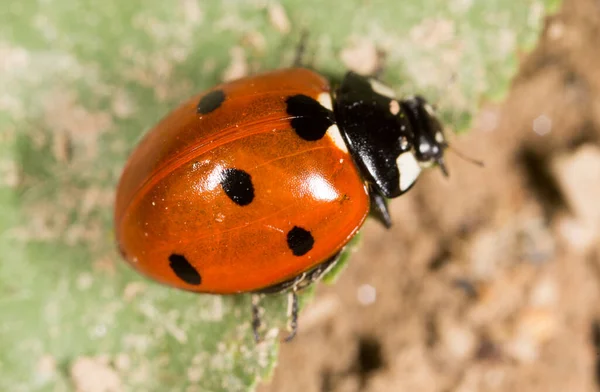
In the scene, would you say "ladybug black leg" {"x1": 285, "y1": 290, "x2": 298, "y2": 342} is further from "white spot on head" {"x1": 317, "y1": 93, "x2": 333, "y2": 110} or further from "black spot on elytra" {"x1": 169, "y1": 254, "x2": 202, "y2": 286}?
"white spot on head" {"x1": 317, "y1": 93, "x2": 333, "y2": 110}

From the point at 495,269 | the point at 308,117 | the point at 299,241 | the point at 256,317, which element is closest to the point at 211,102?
the point at 308,117

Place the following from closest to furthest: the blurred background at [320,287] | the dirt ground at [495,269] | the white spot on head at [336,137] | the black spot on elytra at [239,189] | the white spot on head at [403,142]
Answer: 1. the black spot on elytra at [239,189]
2. the white spot on head at [336,137]
3. the white spot on head at [403,142]
4. the blurred background at [320,287]
5. the dirt ground at [495,269]

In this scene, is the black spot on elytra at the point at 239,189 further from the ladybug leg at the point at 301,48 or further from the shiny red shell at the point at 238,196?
the ladybug leg at the point at 301,48

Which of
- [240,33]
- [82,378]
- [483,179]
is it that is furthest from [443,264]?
[82,378]

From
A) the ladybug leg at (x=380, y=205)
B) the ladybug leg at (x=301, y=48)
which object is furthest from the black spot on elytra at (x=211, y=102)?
the ladybug leg at (x=380, y=205)

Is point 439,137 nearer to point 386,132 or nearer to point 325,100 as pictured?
point 386,132

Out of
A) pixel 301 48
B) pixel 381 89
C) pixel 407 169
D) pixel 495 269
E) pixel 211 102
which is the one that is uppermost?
pixel 301 48

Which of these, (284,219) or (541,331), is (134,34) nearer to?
(284,219)
